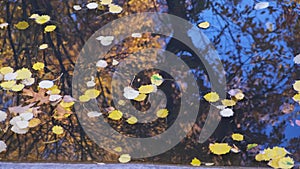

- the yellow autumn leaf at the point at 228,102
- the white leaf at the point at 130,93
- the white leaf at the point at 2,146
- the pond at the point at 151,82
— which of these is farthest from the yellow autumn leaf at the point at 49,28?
the yellow autumn leaf at the point at 228,102

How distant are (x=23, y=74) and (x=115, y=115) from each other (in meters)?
0.54

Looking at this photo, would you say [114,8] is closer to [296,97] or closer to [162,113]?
[162,113]

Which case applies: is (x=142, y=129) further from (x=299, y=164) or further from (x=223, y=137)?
(x=299, y=164)

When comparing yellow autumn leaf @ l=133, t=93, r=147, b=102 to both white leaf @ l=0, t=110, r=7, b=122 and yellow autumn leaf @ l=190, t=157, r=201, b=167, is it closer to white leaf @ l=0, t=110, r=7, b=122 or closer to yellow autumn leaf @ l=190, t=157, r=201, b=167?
yellow autumn leaf @ l=190, t=157, r=201, b=167

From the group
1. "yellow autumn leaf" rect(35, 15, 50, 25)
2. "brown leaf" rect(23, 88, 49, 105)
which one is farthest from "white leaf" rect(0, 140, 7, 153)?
"yellow autumn leaf" rect(35, 15, 50, 25)

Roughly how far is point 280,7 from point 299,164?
1.09 metres

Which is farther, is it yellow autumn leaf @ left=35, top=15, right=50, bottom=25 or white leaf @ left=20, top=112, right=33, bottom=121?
yellow autumn leaf @ left=35, top=15, right=50, bottom=25

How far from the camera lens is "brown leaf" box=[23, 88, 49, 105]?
1646mm

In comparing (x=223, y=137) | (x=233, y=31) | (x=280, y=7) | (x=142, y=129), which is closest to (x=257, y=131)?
(x=223, y=137)

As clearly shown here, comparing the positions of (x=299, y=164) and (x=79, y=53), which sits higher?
(x=79, y=53)

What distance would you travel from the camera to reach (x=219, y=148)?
1.48m

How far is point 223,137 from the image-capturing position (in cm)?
152

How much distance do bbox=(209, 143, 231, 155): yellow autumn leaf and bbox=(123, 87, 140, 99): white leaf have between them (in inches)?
16.9

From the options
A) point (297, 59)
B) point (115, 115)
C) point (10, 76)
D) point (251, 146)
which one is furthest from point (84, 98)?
point (297, 59)
